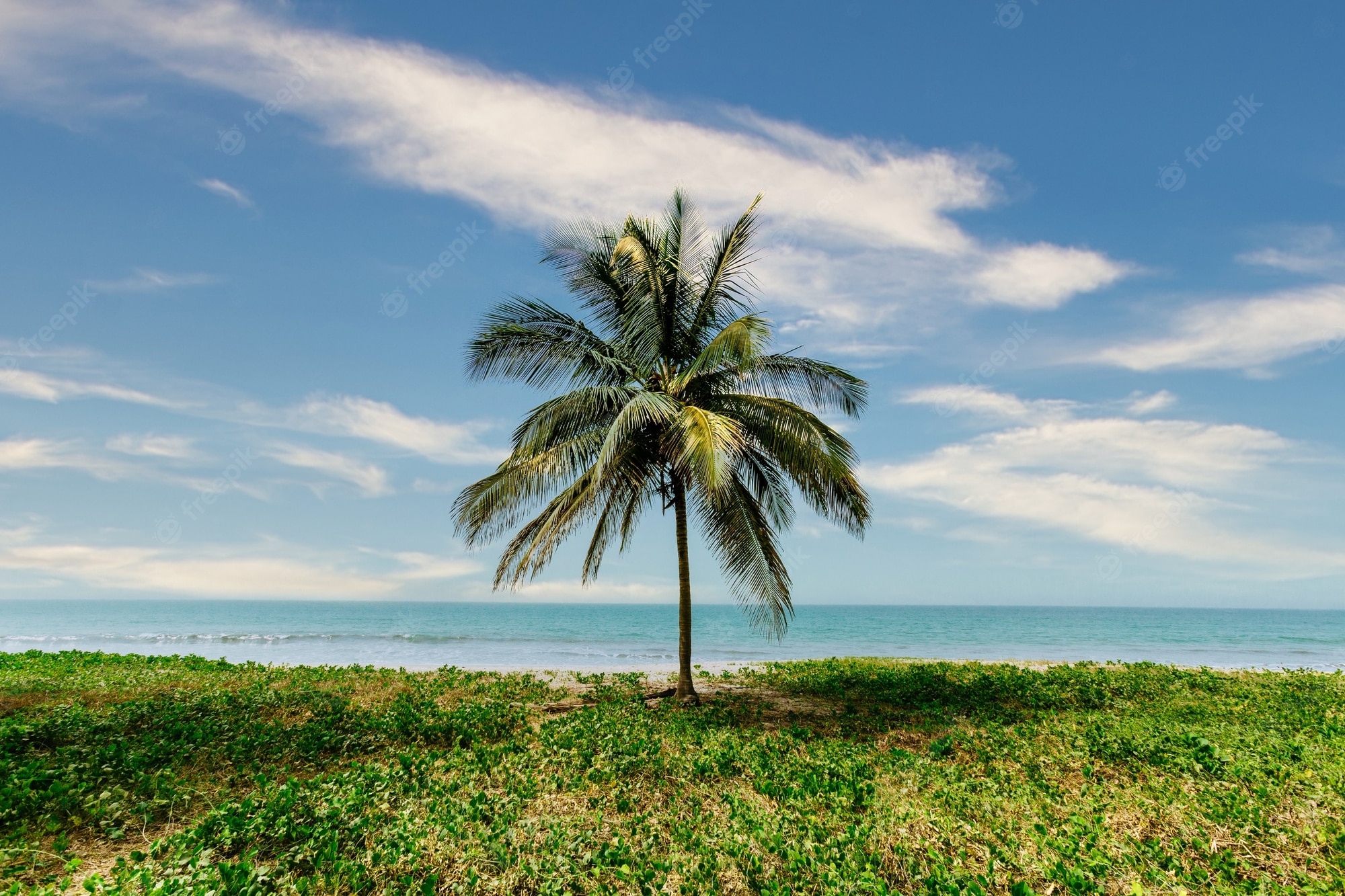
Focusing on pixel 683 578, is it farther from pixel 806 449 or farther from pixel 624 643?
pixel 624 643

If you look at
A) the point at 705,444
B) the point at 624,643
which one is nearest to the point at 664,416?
the point at 705,444

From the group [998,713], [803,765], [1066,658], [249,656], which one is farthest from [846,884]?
[1066,658]

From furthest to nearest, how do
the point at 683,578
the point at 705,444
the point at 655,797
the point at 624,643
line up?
1. the point at 624,643
2. the point at 683,578
3. the point at 705,444
4. the point at 655,797

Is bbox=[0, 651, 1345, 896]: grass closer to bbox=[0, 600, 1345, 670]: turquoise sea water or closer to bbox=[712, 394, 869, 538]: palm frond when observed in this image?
bbox=[712, 394, 869, 538]: palm frond

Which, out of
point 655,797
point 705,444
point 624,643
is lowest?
point 624,643

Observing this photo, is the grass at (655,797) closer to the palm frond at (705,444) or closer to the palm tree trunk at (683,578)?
the palm tree trunk at (683,578)

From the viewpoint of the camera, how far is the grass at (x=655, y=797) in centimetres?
475

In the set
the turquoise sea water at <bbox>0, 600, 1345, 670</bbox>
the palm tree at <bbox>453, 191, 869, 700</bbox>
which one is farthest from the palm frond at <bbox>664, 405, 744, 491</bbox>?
the turquoise sea water at <bbox>0, 600, 1345, 670</bbox>

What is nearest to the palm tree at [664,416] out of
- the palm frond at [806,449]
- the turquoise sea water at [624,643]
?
the palm frond at [806,449]

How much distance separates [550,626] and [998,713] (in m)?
53.2

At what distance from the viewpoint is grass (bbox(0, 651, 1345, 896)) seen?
4.75 meters

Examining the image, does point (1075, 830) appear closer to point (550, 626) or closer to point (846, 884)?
point (846, 884)

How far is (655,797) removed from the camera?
6406 mm

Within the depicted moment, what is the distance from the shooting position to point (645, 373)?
12031 millimetres
